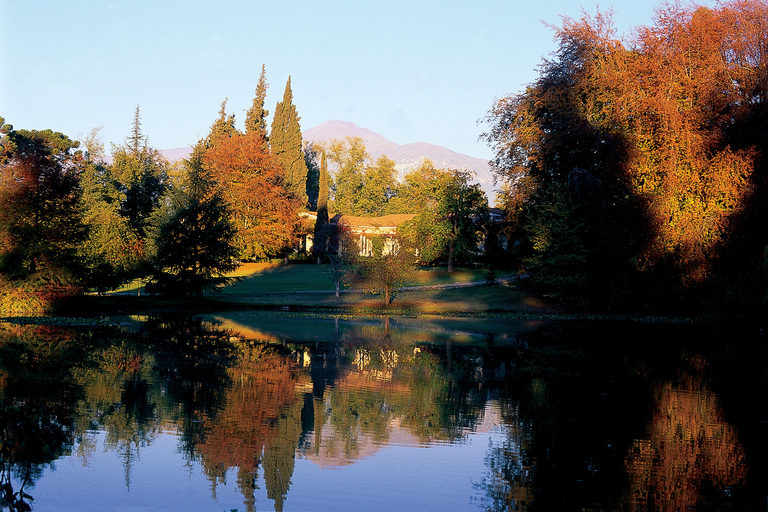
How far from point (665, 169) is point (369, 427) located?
2792 cm

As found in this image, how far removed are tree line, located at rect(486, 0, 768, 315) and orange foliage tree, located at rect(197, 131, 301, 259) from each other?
28.6 m

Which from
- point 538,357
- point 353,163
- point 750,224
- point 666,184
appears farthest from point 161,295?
point 353,163

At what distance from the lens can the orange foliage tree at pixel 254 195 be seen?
6056cm

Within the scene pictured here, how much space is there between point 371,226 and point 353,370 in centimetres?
5294

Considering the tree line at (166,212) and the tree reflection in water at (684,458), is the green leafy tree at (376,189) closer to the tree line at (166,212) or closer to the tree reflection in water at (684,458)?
the tree line at (166,212)

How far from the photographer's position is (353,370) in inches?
646

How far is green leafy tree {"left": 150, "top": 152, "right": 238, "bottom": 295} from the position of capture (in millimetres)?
35219

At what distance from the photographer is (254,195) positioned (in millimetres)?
60594

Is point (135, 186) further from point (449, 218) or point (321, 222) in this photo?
point (449, 218)

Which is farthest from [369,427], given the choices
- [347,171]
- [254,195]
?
[347,171]

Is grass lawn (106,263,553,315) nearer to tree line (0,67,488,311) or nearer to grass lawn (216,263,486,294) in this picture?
grass lawn (216,263,486,294)

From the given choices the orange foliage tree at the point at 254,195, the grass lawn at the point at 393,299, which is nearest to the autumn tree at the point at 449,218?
the grass lawn at the point at 393,299

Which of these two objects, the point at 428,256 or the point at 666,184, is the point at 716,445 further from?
the point at 428,256

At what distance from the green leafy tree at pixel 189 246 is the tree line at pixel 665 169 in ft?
52.7
